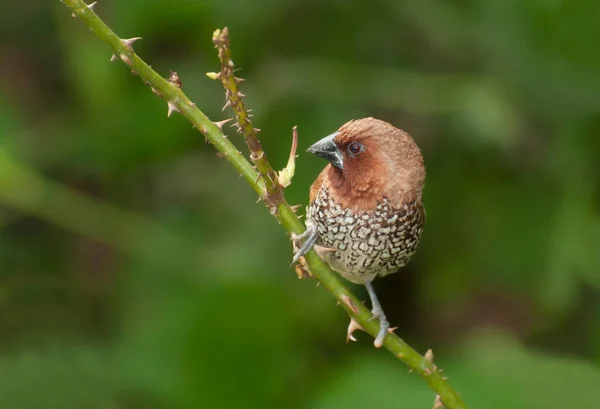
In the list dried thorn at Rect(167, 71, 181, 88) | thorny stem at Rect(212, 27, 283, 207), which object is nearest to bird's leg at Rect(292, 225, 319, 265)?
thorny stem at Rect(212, 27, 283, 207)

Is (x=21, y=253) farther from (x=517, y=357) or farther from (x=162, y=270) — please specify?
(x=517, y=357)

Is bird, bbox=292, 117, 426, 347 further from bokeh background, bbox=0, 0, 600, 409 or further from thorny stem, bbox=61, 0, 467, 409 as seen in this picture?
bokeh background, bbox=0, 0, 600, 409

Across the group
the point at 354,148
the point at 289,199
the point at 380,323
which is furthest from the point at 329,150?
the point at 289,199

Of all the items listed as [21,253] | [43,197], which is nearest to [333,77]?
[43,197]

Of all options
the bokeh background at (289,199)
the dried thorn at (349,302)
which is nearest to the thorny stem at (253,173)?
the dried thorn at (349,302)

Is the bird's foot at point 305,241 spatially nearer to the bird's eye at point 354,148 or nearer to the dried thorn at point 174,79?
the bird's eye at point 354,148

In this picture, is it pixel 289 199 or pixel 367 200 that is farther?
pixel 289 199

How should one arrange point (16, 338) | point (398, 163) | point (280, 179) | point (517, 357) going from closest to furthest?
point (280, 179)
point (398, 163)
point (517, 357)
point (16, 338)

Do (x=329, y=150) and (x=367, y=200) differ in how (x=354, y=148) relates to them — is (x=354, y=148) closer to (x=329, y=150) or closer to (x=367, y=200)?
(x=329, y=150)

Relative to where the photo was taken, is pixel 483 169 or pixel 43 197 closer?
pixel 43 197
